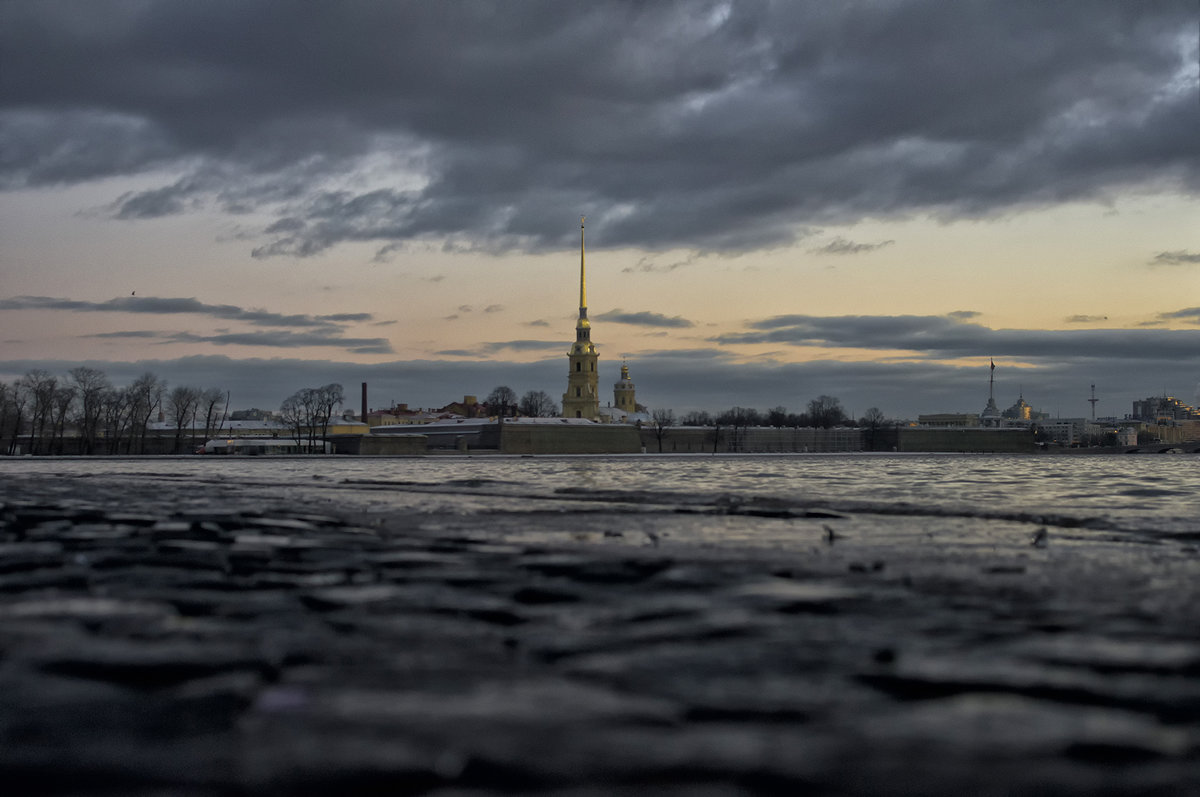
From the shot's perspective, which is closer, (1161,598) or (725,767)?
(725,767)

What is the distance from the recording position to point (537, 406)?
127m

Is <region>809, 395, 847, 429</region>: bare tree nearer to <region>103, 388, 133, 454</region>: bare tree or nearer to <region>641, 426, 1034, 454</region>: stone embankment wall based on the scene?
<region>641, 426, 1034, 454</region>: stone embankment wall

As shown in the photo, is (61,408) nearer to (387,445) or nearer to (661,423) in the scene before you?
(387,445)

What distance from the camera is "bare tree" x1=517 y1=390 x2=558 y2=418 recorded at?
126562mm

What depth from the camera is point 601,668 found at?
13.0 ft

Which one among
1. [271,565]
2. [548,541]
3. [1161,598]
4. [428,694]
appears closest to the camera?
[428,694]

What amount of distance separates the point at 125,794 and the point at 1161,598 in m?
5.34

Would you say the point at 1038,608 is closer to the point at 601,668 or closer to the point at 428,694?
the point at 601,668

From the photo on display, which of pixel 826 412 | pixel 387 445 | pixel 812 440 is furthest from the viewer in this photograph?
pixel 826 412

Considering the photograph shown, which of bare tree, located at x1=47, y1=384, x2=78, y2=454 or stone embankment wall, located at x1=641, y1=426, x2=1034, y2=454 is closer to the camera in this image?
bare tree, located at x1=47, y1=384, x2=78, y2=454

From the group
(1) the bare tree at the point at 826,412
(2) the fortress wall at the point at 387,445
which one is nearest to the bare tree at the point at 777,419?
(1) the bare tree at the point at 826,412

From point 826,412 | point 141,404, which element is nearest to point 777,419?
point 826,412

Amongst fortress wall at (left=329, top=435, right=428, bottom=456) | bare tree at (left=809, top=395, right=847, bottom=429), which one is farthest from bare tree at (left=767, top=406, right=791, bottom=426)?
fortress wall at (left=329, top=435, right=428, bottom=456)

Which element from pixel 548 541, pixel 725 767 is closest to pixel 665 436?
pixel 548 541
